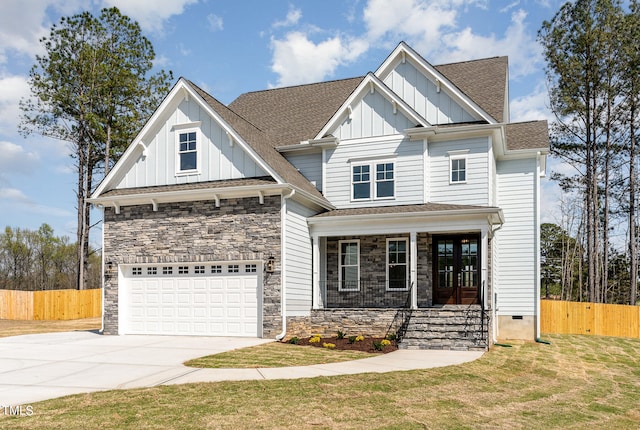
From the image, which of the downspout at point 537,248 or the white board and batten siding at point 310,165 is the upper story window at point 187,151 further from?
the downspout at point 537,248

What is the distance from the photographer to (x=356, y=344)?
50.4 ft

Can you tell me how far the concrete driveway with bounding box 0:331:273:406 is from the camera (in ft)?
31.3

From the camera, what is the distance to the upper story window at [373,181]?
19031 millimetres

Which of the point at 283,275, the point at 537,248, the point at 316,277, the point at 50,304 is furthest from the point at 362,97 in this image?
the point at 50,304

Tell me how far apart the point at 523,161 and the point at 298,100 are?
30.6 feet

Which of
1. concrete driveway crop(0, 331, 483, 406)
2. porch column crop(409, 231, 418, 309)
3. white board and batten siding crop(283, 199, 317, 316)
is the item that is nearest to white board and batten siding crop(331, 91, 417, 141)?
white board and batten siding crop(283, 199, 317, 316)

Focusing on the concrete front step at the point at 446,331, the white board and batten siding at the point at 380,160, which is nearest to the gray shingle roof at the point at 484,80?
the white board and batten siding at the point at 380,160

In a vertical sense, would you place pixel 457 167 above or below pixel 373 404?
above

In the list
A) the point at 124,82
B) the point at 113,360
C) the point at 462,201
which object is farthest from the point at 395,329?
the point at 124,82

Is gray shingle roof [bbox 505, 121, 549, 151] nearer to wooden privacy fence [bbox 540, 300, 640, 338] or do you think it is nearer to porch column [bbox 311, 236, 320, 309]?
wooden privacy fence [bbox 540, 300, 640, 338]

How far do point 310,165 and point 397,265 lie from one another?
470 centimetres

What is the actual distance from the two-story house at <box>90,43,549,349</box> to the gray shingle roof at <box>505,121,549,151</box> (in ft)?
0.32

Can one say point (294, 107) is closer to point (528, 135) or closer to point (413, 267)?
point (528, 135)

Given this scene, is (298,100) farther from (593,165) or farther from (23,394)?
(23,394)
